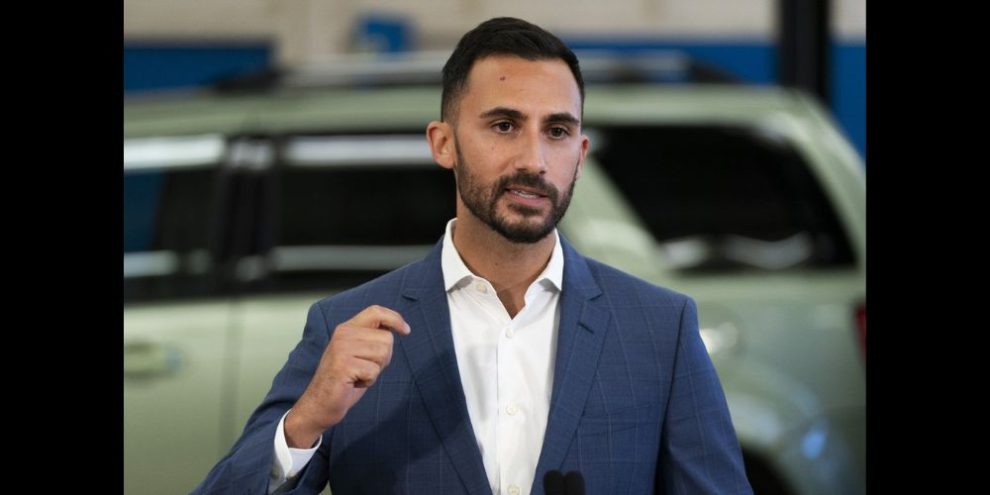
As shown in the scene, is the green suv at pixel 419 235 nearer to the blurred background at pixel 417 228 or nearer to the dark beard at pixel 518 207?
the blurred background at pixel 417 228

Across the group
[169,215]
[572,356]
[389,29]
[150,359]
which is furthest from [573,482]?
[389,29]

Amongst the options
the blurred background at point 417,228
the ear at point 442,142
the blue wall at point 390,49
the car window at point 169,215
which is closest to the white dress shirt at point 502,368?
the ear at point 442,142

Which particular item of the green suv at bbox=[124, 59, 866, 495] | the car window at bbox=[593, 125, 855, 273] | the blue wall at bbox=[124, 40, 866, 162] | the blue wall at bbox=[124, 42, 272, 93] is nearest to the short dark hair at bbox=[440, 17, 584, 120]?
the green suv at bbox=[124, 59, 866, 495]

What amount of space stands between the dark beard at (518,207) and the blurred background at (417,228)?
1.42 metres

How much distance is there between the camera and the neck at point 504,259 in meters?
1.75

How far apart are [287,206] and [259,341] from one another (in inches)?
15.4

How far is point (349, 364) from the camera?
153cm

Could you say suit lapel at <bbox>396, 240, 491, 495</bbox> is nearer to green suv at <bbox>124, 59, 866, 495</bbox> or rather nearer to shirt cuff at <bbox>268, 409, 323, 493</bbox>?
shirt cuff at <bbox>268, 409, 323, 493</bbox>

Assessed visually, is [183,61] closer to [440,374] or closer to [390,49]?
[390,49]

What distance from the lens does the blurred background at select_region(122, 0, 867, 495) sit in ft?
10.1

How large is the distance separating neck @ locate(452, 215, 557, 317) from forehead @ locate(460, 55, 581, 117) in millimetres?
155

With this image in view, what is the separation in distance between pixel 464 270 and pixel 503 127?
0.19 metres

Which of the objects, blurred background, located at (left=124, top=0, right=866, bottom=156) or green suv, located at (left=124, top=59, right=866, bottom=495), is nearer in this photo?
green suv, located at (left=124, top=59, right=866, bottom=495)
